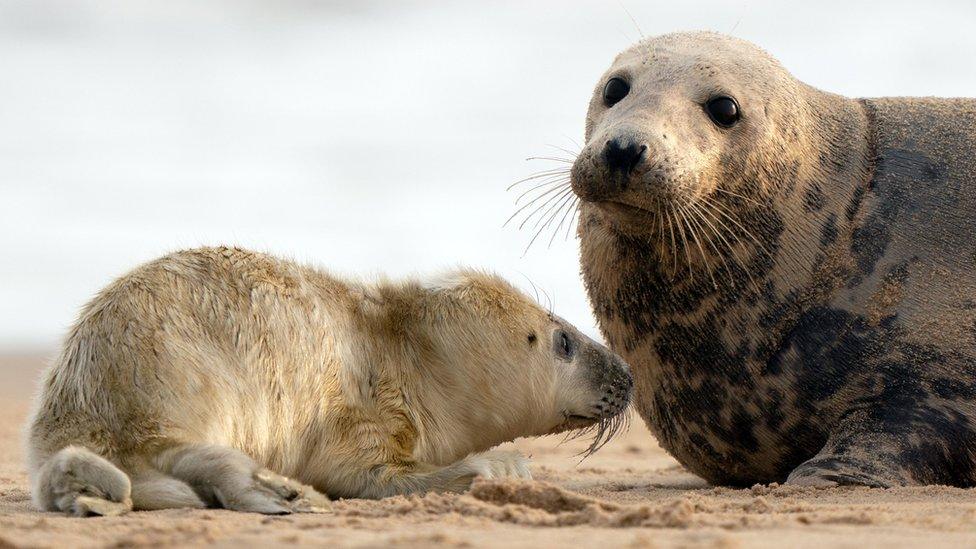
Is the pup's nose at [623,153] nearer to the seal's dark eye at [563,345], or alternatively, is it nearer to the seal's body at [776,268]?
the seal's body at [776,268]

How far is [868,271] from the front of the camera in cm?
558

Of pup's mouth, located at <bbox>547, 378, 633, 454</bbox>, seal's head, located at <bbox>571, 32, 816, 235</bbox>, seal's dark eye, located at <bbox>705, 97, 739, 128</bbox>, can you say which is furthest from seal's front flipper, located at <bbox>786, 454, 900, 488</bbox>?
seal's dark eye, located at <bbox>705, 97, 739, 128</bbox>

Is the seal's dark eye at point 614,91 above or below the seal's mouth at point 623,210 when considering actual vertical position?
above

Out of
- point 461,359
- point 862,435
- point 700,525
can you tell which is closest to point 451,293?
point 461,359

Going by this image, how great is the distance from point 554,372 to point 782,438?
3.37 feet

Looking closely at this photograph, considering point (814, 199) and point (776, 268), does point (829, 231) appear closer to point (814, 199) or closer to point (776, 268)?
point (814, 199)

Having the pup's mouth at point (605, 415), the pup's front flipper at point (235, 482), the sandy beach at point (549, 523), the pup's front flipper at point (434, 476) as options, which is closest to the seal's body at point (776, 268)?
the pup's mouth at point (605, 415)

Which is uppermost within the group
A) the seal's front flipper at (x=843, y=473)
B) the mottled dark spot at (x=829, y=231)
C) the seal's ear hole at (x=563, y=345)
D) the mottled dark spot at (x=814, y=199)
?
the mottled dark spot at (x=814, y=199)

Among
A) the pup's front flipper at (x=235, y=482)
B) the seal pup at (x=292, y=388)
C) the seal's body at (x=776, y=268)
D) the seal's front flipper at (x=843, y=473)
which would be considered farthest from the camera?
the seal's body at (x=776, y=268)

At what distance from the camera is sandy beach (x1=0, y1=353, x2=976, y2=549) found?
3.14 m

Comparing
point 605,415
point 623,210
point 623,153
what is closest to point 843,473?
point 605,415

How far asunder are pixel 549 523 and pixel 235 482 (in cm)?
111

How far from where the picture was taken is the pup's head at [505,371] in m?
5.26

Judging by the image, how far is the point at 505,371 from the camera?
5305 millimetres
